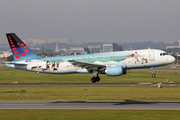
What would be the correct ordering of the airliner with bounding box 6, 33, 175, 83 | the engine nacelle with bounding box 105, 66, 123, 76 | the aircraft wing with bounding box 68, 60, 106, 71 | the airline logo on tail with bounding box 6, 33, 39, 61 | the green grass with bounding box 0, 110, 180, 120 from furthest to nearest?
the airline logo on tail with bounding box 6, 33, 39, 61, the airliner with bounding box 6, 33, 175, 83, the aircraft wing with bounding box 68, 60, 106, 71, the engine nacelle with bounding box 105, 66, 123, 76, the green grass with bounding box 0, 110, 180, 120

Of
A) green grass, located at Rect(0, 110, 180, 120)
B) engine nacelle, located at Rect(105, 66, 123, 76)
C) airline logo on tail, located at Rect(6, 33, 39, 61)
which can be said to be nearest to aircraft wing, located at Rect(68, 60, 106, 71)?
engine nacelle, located at Rect(105, 66, 123, 76)

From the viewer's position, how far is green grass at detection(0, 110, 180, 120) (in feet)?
125

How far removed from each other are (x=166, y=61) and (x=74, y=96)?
21.7m

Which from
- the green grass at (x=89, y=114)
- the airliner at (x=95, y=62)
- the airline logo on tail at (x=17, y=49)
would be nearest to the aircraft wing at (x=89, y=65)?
the airliner at (x=95, y=62)

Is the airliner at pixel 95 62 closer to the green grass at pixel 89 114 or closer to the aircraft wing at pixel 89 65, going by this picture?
the aircraft wing at pixel 89 65

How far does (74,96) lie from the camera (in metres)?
60.4

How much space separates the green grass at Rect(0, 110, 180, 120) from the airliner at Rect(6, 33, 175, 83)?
24.3 ft

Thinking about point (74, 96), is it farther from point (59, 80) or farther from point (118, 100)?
point (59, 80)

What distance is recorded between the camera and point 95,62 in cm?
4847

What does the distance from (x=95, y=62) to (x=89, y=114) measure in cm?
1114

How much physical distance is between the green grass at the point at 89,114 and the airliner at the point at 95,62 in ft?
24.3

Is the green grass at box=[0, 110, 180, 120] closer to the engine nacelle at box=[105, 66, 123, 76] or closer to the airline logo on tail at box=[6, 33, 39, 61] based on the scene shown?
the engine nacelle at box=[105, 66, 123, 76]

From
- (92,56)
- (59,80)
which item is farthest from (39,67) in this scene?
(59,80)

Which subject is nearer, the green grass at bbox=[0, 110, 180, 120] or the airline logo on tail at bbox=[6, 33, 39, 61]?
the green grass at bbox=[0, 110, 180, 120]
